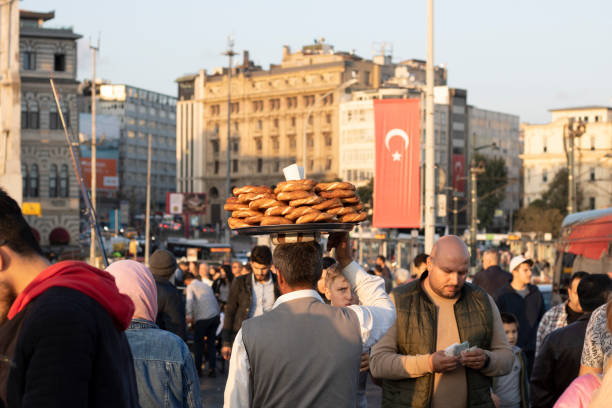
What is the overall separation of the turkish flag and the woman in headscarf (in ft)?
51.5

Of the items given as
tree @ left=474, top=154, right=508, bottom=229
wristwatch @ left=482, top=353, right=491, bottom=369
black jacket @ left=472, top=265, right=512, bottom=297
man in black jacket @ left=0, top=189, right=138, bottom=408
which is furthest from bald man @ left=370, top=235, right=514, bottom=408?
tree @ left=474, top=154, right=508, bottom=229

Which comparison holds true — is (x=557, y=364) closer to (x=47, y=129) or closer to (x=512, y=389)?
(x=512, y=389)

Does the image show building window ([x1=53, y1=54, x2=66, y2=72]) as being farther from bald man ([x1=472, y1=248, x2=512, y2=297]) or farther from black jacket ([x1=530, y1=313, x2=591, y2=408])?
black jacket ([x1=530, y1=313, x2=591, y2=408])

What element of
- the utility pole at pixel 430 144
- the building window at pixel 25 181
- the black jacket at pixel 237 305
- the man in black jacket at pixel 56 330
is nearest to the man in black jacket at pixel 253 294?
the black jacket at pixel 237 305

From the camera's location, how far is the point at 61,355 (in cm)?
303

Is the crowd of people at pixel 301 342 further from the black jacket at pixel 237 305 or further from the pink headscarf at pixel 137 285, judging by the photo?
the black jacket at pixel 237 305

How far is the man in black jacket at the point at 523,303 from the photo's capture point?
11573 millimetres

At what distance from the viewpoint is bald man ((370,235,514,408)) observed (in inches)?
231

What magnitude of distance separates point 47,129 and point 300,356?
80.2 m

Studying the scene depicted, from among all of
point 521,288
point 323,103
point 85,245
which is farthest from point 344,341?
point 323,103

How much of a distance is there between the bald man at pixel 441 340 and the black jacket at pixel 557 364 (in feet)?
3.91

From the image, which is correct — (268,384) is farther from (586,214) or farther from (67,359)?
(586,214)

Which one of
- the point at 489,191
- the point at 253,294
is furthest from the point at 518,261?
the point at 489,191

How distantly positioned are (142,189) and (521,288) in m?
171
